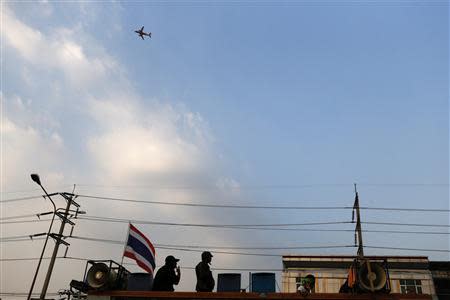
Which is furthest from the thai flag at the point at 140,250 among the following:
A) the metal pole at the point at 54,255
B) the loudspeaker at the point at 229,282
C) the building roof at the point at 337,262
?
the building roof at the point at 337,262

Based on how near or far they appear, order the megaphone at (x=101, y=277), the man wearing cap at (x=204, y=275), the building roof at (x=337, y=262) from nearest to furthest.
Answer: the man wearing cap at (x=204, y=275) < the megaphone at (x=101, y=277) < the building roof at (x=337, y=262)

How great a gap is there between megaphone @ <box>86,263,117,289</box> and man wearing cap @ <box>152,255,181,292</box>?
1428mm

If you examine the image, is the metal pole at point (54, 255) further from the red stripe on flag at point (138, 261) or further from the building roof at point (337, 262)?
the building roof at point (337, 262)

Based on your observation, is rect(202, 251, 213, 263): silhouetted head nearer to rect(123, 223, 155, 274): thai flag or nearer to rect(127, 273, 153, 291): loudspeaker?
rect(127, 273, 153, 291): loudspeaker

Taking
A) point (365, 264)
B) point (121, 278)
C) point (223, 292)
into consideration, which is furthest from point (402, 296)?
point (121, 278)

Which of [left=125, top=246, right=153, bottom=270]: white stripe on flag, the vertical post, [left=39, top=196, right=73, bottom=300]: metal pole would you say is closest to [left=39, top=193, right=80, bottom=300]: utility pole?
[left=39, top=196, right=73, bottom=300]: metal pole

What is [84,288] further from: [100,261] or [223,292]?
[223,292]

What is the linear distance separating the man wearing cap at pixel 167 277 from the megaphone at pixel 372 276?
5903 mm

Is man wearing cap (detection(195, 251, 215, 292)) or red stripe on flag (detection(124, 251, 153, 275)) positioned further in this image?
red stripe on flag (detection(124, 251, 153, 275))

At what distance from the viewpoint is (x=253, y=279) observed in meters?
13.0

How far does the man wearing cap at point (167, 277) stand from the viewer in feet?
43.6

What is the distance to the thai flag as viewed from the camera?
15.8 meters

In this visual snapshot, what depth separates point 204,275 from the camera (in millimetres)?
13039

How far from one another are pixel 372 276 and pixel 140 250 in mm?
8898
